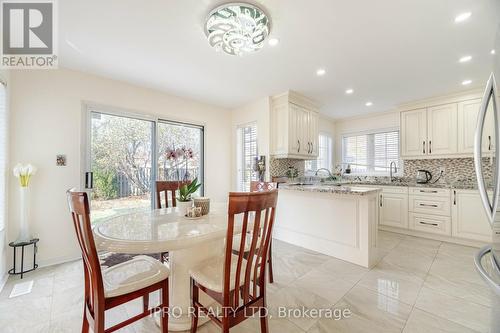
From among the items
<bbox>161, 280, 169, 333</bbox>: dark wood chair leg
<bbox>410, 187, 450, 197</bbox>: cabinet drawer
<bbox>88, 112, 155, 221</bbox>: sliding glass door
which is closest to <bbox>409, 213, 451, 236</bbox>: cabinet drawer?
<bbox>410, 187, 450, 197</bbox>: cabinet drawer

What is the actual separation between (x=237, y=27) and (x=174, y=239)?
1.76m

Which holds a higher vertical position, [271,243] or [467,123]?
[467,123]

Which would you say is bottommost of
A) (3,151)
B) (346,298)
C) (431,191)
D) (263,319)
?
(346,298)

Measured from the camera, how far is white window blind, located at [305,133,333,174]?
523 centimetres

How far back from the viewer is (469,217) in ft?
10.2

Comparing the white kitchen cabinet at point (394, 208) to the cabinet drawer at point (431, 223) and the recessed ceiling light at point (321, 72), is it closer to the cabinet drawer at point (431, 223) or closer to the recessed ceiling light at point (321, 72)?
the cabinet drawer at point (431, 223)

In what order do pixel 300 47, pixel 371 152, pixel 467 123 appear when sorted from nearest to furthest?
pixel 300 47 → pixel 467 123 → pixel 371 152

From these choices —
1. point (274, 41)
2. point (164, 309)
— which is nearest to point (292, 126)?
point (274, 41)

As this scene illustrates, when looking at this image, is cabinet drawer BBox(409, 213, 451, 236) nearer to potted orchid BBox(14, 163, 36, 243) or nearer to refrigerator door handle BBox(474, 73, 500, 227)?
refrigerator door handle BBox(474, 73, 500, 227)

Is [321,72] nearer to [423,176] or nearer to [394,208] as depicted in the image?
[394,208]

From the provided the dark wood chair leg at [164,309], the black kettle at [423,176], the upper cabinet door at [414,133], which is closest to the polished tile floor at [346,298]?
the dark wood chair leg at [164,309]

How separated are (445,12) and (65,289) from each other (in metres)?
4.30

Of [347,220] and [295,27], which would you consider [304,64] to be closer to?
[295,27]
